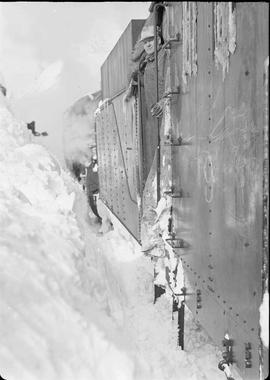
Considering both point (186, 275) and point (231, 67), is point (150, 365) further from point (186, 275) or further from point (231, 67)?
point (231, 67)

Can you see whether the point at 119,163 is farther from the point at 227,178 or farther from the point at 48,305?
the point at 227,178

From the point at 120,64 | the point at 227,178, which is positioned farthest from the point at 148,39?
the point at 227,178

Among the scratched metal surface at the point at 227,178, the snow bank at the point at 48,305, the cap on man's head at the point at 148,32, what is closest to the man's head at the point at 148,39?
the cap on man's head at the point at 148,32

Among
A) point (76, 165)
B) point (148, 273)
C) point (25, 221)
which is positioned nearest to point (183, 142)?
point (25, 221)

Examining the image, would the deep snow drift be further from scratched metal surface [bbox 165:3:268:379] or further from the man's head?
the man's head

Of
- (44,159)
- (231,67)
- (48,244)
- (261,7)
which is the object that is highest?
(261,7)

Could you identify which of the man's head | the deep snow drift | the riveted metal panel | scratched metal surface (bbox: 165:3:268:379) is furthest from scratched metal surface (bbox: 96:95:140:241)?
scratched metal surface (bbox: 165:3:268:379)

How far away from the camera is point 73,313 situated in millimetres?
3869

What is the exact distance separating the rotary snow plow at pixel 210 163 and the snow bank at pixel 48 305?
0.75m

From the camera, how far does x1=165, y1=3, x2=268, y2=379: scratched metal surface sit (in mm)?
1923

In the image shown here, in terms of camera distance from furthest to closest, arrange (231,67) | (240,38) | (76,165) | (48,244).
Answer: (76,165)
(48,244)
(231,67)
(240,38)

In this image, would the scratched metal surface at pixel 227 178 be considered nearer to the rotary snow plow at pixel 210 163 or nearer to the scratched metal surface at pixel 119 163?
the rotary snow plow at pixel 210 163

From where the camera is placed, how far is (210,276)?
108 inches

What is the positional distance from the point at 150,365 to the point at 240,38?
301 cm
